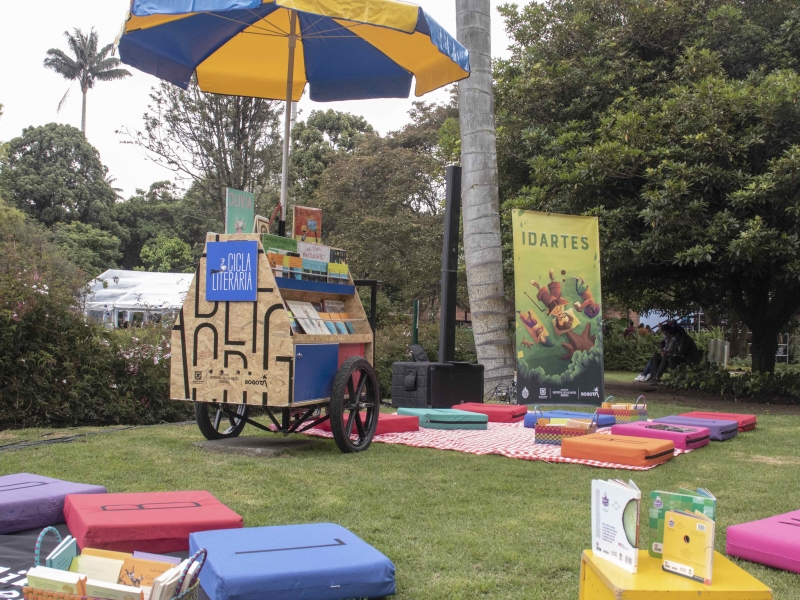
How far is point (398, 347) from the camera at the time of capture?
13125mm

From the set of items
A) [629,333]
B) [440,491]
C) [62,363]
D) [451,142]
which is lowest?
[440,491]

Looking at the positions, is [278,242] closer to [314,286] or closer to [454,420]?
[314,286]

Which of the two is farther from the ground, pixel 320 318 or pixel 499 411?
pixel 320 318

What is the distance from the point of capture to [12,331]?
24.3ft

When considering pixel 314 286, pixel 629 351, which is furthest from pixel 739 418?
pixel 629 351

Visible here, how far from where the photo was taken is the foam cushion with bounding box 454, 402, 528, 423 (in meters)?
8.59

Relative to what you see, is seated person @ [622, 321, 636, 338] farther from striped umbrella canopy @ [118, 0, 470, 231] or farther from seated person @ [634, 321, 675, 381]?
striped umbrella canopy @ [118, 0, 470, 231]

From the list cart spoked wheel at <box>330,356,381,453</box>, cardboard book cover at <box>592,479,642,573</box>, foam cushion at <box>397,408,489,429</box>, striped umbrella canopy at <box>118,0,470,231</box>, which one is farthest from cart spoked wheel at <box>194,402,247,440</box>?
cardboard book cover at <box>592,479,642,573</box>

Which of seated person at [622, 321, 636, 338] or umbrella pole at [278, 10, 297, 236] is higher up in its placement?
umbrella pole at [278, 10, 297, 236]

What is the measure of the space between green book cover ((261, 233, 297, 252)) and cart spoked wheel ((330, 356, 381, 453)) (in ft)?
3.48

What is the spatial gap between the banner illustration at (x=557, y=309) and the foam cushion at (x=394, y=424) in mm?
1984

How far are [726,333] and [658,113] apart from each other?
1801cm

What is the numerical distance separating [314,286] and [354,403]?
42.0 inches

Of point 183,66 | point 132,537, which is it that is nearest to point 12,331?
point 183,66
